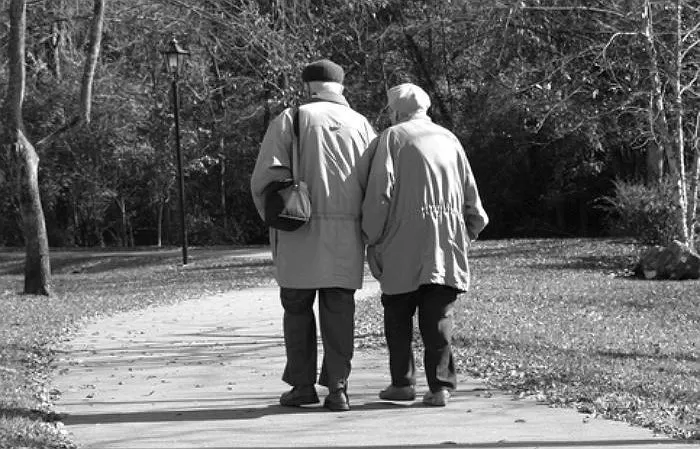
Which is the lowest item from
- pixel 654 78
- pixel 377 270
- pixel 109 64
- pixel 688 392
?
pixel 688 392

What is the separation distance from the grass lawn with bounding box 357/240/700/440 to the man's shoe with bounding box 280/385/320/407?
141 centimetres

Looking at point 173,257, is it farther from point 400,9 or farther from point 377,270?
point 377,270

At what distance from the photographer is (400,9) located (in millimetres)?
34125

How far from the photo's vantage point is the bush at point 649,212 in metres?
Result: 25.9

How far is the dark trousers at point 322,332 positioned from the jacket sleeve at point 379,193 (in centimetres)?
42

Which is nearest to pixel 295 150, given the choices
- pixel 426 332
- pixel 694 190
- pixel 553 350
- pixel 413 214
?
pixel 413 214

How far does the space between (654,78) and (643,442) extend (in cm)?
1563

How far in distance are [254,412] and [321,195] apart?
1401mm

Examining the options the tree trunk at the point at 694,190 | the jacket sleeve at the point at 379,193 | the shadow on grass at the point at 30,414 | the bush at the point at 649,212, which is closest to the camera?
the shadow on grass at the point at 30,414

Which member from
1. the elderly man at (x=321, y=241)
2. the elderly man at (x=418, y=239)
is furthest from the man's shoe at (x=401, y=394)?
the elderly man at (x=321, y=241)

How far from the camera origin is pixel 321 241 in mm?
7480

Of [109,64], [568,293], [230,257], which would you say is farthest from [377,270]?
[109,64]

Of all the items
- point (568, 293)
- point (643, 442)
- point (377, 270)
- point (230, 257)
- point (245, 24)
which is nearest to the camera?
point (643, 442)

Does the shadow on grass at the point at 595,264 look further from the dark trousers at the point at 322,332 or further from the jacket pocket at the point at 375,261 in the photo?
the dark trousers at the point at 322,332
